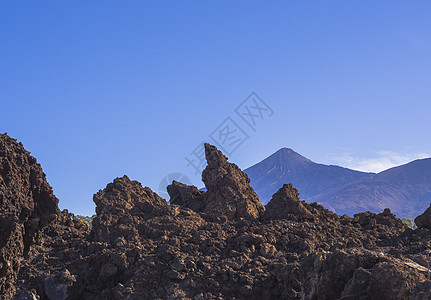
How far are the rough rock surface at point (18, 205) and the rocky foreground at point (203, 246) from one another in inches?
1.2

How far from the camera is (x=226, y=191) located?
86.2ft

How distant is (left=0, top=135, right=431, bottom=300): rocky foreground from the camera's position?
1405 cm

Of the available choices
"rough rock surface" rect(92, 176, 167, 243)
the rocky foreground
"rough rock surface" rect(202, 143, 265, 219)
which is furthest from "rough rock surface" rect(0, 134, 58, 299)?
"rough rock surface" rect(202, 143, 265, 219)

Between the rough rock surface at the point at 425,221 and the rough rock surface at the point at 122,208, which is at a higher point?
the rough rock surface at the point at 122,208

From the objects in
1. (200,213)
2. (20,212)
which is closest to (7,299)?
(20,212)

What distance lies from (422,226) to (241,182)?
859 cm

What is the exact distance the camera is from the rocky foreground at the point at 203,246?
46.1 ft

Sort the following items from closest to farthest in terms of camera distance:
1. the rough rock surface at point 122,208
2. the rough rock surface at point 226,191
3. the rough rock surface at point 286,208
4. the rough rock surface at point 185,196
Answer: the rough rock surface at point 122,208 → the rough rock surface at point 286,208 → the rough rock surface at point 226,191 → the rough rock surface at point 185,196

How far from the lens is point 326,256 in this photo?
14.7 meters

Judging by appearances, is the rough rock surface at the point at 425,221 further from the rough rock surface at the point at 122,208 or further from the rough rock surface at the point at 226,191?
the rough rock surface at the point at 122,208

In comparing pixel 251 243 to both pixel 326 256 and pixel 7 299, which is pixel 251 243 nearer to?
pixel 326 256

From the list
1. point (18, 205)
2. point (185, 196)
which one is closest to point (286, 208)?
point (185, 196)

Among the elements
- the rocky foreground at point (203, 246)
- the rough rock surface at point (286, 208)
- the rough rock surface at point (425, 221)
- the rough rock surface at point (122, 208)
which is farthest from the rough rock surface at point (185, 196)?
the rough rock surface at point (425, 221)

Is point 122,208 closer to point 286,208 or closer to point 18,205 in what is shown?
point 286,208
